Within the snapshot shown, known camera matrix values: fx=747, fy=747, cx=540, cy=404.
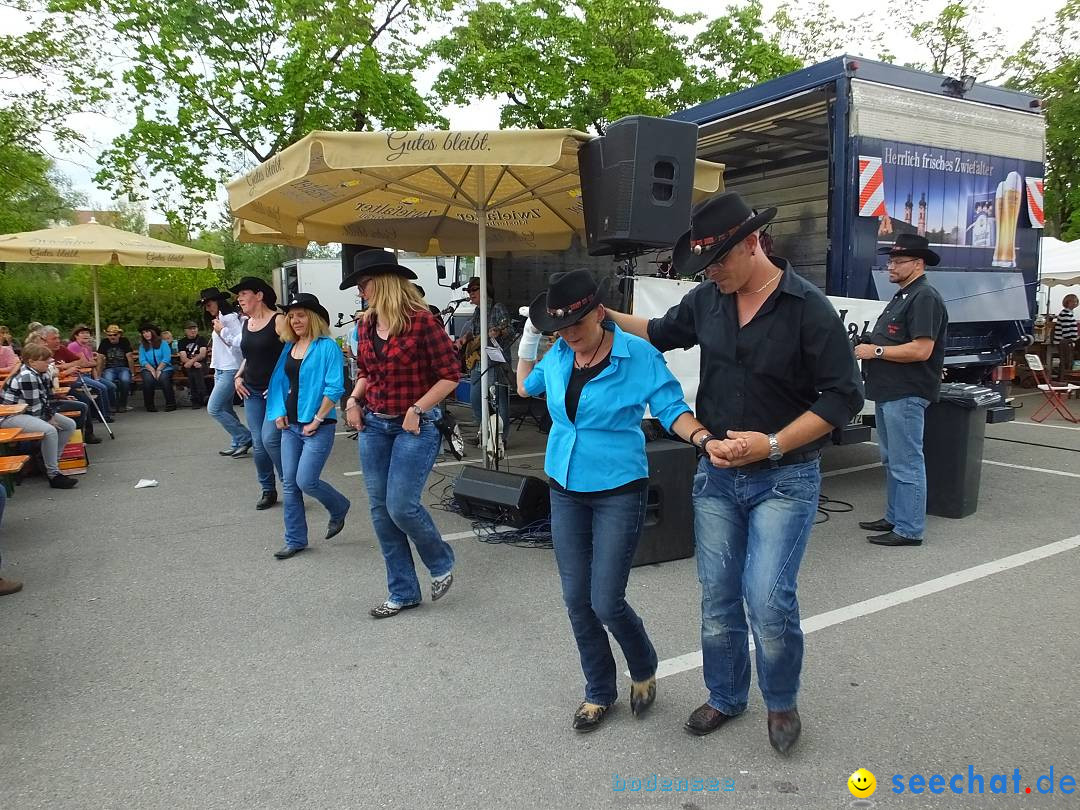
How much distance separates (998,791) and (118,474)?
7.73m

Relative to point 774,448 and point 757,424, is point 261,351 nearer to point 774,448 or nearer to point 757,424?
point 757,424

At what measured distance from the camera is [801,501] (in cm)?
246

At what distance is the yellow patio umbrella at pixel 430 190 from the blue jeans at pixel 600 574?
283 centimetres

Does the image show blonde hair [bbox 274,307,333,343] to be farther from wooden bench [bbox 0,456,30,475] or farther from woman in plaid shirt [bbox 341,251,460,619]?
wooden bench [bbox 0,456,30,475]

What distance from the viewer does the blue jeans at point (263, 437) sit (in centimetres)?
542

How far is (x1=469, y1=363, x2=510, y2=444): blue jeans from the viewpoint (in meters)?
6.68

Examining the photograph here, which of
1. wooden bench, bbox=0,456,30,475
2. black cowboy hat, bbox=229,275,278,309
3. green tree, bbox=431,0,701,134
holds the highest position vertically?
green tree, bbox=431,0,701,134

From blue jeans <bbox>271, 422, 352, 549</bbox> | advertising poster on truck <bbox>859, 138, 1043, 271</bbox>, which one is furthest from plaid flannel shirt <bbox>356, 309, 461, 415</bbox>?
advertising poster on truck <bbox>859, 138, 1043, 271</bbox>

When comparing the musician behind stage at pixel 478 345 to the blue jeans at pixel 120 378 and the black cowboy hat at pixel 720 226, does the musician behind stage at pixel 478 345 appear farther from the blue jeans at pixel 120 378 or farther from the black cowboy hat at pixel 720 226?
the blue jeans at pixel 120 378

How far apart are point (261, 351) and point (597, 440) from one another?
3.78m

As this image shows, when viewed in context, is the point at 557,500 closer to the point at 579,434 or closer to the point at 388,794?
the point at 579,434

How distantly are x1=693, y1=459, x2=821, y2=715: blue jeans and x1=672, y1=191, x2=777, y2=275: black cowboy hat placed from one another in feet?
2.42

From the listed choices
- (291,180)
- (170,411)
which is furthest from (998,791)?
(170,411)

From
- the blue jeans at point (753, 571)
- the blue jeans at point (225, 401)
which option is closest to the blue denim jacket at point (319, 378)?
the blue jeans at point (753, 571)
